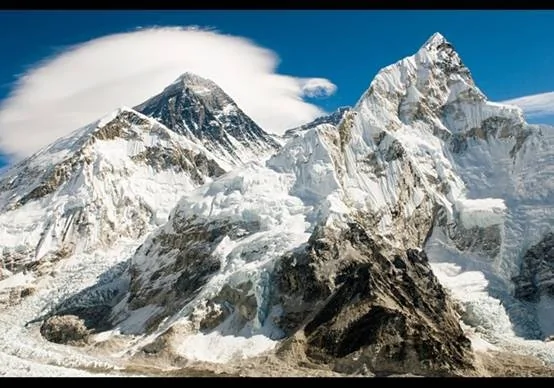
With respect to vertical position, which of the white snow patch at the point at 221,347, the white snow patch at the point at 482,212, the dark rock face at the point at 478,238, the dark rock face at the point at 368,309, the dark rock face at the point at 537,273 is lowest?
the white snow patch at the point at 221,347

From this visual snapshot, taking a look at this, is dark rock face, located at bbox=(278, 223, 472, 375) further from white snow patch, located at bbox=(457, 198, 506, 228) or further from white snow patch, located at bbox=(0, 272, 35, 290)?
white snow patch, located at bbox=(0, 272, 35, 290)

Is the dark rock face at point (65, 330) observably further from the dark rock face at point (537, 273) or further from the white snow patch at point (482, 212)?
the white snow patch at point (482, 212)

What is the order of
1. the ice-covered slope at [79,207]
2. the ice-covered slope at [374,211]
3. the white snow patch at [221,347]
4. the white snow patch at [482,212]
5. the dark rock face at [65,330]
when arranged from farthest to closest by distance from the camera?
the ice-covered slope at [79,207]
the white snow patch at [482,212]
the dark rock face at [65,330]
the ice-covered slope at [374,211]
the white snow patch at [221,347]

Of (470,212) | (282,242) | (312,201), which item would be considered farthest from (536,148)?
(282,242)

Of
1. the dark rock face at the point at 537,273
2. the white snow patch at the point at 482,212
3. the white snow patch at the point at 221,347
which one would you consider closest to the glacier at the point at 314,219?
the white snow patch at the point at 221,347

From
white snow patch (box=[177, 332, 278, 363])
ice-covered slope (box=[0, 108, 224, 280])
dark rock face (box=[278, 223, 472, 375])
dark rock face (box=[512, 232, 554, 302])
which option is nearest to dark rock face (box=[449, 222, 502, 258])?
dark rock face (box=[512, 232, 554, 302])

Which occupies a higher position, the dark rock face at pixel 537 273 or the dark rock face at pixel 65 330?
the dark rock face at pixel 537 273

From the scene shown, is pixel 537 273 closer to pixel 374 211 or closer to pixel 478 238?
pixel 478 238
